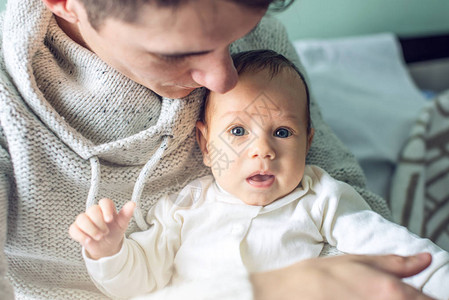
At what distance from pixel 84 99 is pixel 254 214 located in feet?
0.95

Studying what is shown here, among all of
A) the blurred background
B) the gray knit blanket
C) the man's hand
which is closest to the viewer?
the man's hand

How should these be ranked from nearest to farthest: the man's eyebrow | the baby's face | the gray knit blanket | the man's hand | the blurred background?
the man's hand → the man's eyebrow → the baby's face → the gray knit blanket → the blurred background

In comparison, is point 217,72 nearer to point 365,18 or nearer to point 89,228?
point 89,228

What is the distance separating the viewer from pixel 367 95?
52.6 inches

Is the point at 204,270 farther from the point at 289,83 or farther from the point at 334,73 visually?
the point at 334,73

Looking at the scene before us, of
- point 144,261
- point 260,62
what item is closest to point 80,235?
point 144,261

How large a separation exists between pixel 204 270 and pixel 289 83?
29 centimetres

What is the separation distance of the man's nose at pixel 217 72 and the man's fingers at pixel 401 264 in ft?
0.87

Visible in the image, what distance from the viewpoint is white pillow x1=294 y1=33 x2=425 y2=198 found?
3.88ft

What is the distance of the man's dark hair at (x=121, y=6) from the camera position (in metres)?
0.51

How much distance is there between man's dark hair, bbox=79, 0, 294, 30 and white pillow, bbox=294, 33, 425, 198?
1.92 ft

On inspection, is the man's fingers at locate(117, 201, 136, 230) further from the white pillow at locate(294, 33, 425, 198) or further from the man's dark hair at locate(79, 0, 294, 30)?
the white pillow at locate(294, 33, 425, 198)

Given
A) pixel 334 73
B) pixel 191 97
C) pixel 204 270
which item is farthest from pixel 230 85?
pixel 334 73

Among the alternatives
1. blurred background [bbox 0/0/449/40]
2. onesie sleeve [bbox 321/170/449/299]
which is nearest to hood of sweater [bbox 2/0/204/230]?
onesie sleeve [bbox 321/170/449/299]
